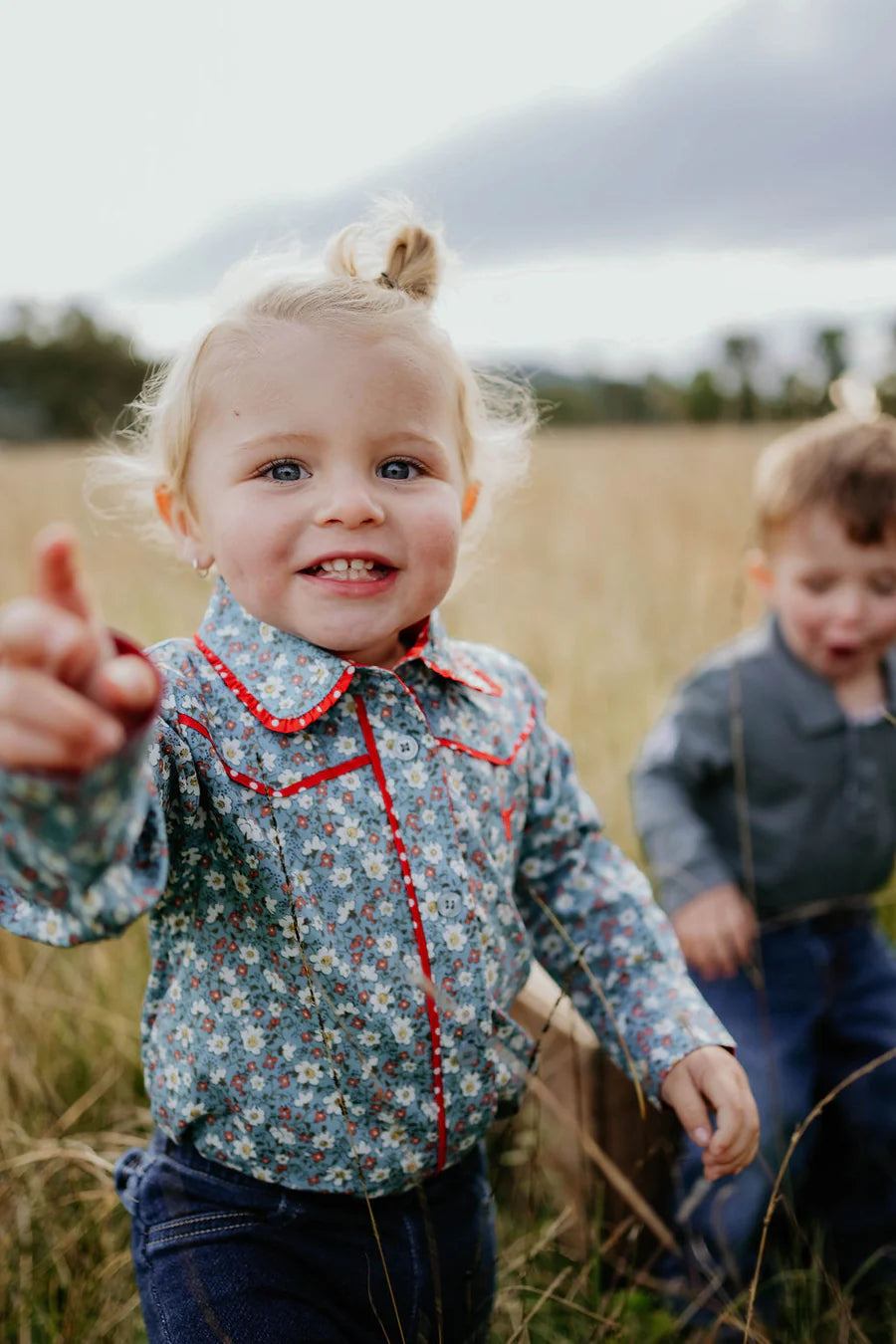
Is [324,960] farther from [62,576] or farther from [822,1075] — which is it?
[822,1075]

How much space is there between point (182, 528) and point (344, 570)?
27cm

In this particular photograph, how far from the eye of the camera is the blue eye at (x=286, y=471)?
4.25 ft

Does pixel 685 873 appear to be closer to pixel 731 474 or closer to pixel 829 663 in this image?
pixel 829 663

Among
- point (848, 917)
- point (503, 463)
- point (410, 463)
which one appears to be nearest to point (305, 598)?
point (410, 463)

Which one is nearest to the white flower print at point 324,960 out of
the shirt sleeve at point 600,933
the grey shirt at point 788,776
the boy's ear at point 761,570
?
the shirt sleeve at point 600,933

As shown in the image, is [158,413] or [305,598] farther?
[158,413]

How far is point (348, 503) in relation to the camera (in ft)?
4.10

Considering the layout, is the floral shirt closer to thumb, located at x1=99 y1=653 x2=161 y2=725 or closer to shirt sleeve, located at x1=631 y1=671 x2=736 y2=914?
thumb, located at x1=99 y1=653 x2=161 y2=725

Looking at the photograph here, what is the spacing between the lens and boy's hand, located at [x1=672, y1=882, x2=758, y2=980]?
213 centimetres

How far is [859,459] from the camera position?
2.31 meters

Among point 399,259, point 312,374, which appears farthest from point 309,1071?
point 399,259

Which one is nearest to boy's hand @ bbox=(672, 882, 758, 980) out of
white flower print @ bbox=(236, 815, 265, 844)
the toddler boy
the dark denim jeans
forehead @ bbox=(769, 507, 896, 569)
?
the toddler boy

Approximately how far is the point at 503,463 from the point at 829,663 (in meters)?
0.97

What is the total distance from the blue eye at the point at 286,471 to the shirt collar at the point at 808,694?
1.40 meters
